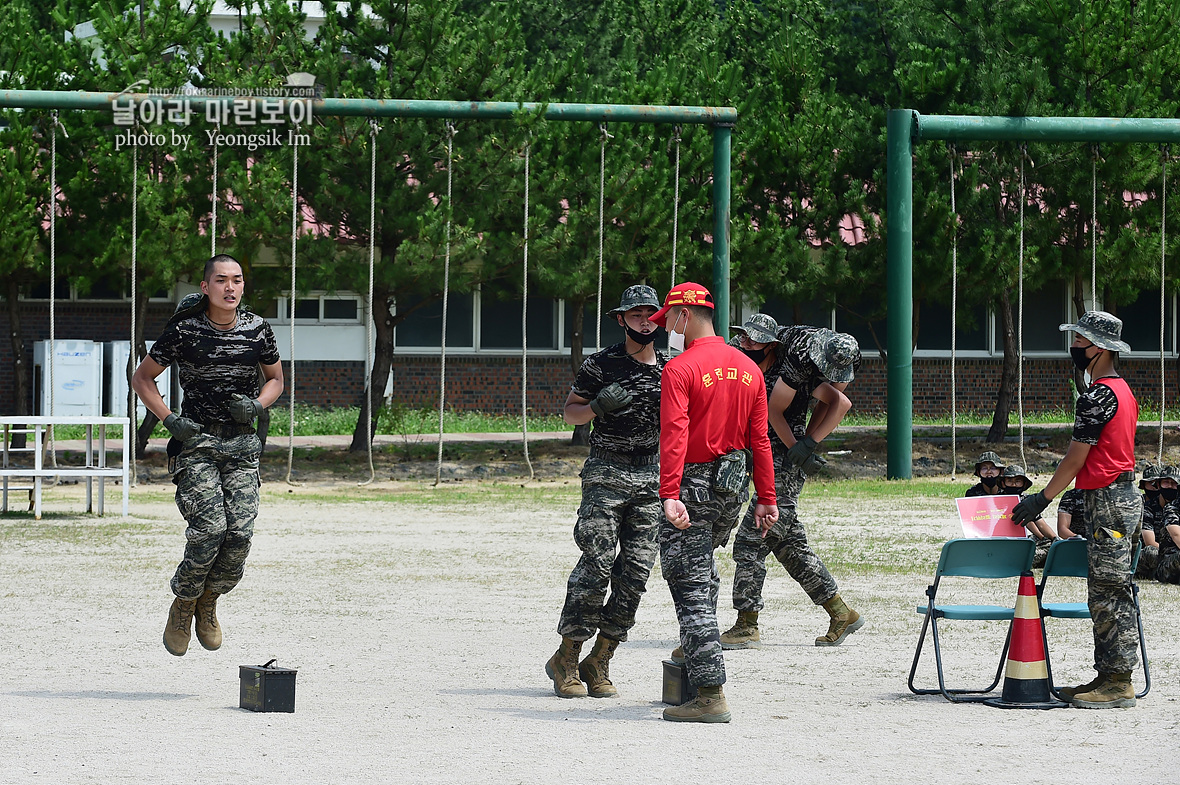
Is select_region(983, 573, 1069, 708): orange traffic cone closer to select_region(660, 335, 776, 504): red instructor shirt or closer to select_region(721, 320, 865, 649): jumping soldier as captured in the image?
select_region(660, 335, 776, 504): red instructor shirt

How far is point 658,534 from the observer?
7.11m

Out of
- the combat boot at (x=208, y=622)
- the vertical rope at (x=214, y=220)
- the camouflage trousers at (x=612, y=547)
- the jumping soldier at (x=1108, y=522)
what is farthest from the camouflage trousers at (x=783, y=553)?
the vertical rope at (x=214, y=220)

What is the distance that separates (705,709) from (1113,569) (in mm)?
2018

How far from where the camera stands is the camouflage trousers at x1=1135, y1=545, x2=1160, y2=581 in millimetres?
11398

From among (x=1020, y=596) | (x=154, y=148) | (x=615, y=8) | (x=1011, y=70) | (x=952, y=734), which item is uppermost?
(x=615, y=8)

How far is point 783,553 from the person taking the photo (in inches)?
354

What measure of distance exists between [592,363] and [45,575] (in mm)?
5924

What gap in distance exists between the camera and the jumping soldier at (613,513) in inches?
285

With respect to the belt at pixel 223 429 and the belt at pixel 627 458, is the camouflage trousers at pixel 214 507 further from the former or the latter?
the belt at pixel 627 458

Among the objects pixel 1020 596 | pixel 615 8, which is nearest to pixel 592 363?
pixel 1020 596

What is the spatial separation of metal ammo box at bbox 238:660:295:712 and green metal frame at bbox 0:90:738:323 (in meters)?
12.2

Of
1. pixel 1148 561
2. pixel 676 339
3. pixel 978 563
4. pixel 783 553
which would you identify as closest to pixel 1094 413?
pixel 978 563

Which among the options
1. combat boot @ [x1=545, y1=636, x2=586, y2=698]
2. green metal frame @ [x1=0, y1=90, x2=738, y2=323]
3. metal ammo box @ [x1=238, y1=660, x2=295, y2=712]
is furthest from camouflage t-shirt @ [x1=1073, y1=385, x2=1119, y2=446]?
green metal frame @ [x1=0, y1=90, x2=738, y2=323]

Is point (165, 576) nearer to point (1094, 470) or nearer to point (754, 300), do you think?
point (1094, 470)
